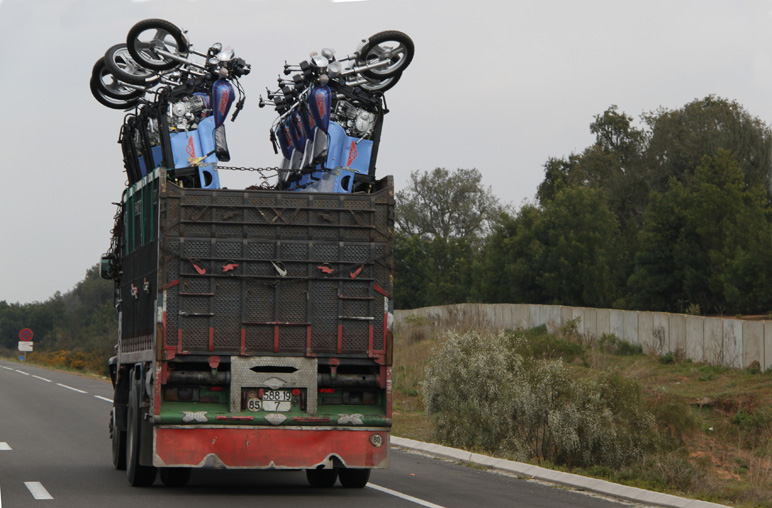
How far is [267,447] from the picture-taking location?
1213 cm

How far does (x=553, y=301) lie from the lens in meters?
69.5

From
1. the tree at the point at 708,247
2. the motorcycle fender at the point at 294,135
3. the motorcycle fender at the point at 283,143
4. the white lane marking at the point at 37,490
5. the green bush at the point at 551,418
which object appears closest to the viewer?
the white lane marking at the point at 37,490

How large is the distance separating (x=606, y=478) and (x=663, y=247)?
4315 cm

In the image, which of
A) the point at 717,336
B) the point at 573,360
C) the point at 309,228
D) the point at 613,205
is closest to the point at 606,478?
the point at 309,228

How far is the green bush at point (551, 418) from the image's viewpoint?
1894 centimetres

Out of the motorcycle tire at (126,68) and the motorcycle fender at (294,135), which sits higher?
the motorcycle tire at (126,68)

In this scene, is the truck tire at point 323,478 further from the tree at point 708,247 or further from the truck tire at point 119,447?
the tree at point 708,247

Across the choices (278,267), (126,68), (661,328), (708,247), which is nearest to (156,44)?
(126,68)

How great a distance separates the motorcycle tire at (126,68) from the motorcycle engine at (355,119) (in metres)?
2.82

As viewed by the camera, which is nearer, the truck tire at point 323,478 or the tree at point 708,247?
the truck tire at point 323,478

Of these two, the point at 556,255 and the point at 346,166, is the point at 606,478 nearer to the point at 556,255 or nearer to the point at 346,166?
the point at 346,166

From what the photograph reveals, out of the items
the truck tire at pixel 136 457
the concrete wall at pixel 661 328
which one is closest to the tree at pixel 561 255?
the concrete wall at pixel 661 328

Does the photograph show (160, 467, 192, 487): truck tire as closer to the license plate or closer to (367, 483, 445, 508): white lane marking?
the license plate

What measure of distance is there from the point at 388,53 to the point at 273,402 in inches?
271
